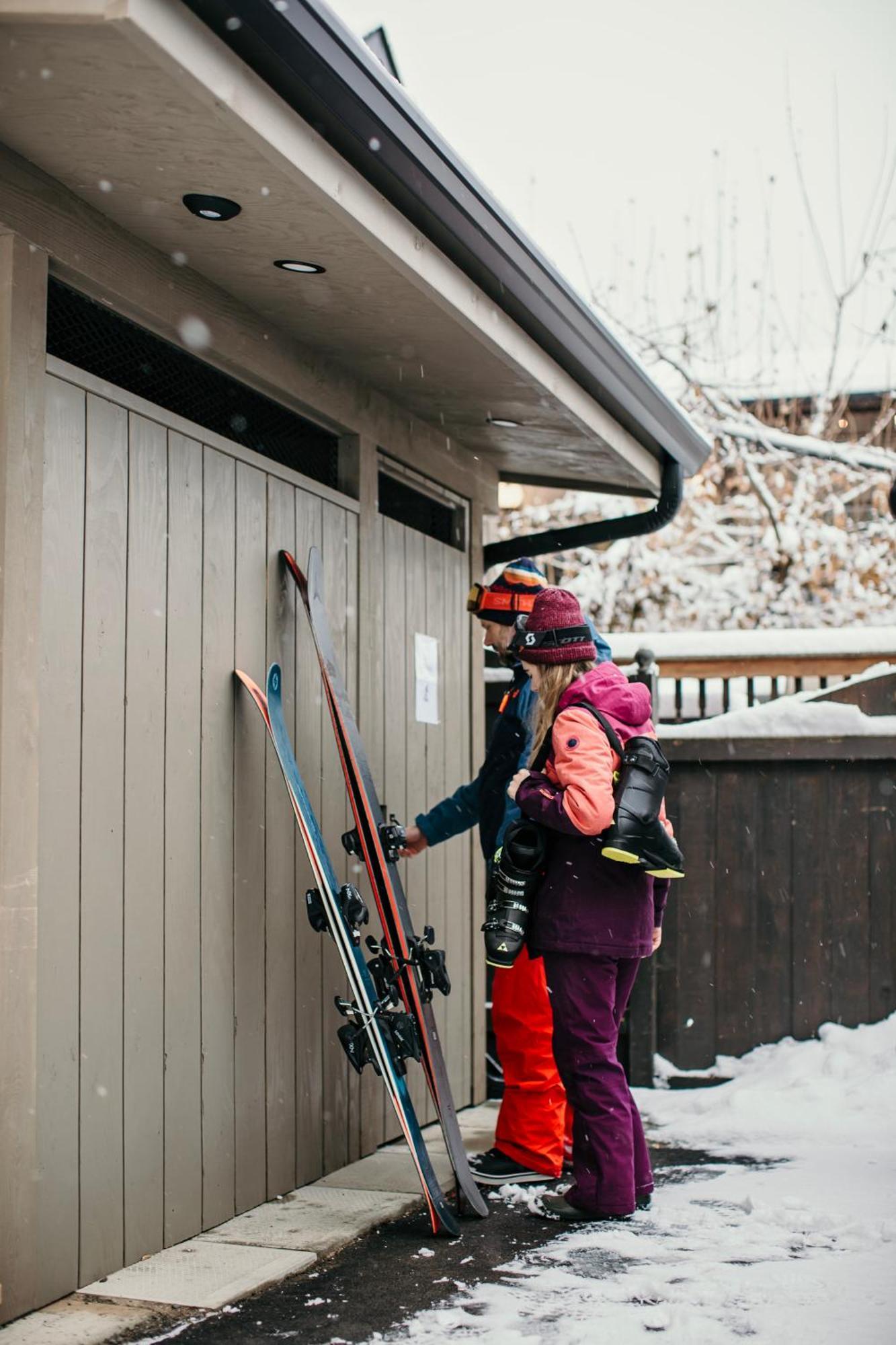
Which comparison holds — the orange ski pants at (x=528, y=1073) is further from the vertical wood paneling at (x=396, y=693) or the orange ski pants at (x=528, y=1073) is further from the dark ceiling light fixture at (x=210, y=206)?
the dark ceiling light fixture at (x=210, y=206)

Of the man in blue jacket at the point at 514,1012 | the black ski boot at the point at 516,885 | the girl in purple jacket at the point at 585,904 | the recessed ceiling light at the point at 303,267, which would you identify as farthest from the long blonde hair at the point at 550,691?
the recessed ceiling light at the point at 303,267

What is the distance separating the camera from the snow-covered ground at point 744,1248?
9.07ft

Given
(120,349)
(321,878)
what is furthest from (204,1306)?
(120,349)

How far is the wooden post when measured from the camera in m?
2.73

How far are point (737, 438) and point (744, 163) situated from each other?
2.55m

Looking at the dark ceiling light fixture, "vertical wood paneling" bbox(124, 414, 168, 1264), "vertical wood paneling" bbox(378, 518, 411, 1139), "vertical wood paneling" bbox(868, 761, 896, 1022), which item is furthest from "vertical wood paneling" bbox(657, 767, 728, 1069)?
the dark ceiling light fixture

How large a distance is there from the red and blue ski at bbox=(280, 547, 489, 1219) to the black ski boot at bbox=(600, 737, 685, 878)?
535 millimetres

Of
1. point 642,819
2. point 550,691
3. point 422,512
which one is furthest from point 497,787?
point 422,512

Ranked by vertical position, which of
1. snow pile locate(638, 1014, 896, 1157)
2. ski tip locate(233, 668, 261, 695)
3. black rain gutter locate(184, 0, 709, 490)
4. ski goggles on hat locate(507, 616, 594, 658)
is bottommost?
snow pile locate(638, 1014, 896, 1157)

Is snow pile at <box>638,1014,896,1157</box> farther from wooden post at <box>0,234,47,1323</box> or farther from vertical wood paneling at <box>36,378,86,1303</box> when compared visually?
wooden post at <box>0,234,47,1323</box>

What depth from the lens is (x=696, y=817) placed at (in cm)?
549

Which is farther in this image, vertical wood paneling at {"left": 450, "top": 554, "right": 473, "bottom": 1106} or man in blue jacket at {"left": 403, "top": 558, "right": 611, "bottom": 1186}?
vertical wood paneling at {"left": 450, "top": 554, "right": 473, "bottom": 1106}

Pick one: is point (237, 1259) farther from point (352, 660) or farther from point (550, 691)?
point (352, 660)

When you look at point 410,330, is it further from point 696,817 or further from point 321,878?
point 696,817
